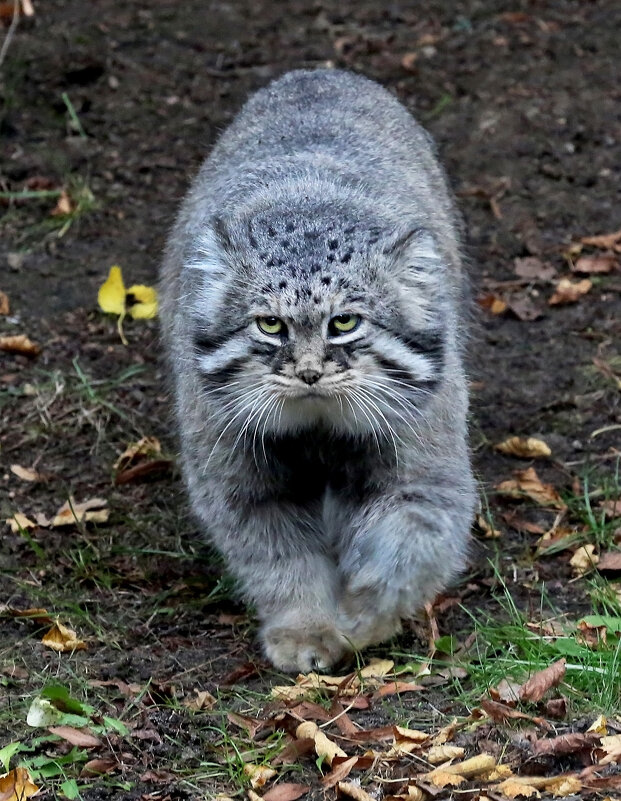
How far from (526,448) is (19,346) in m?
2.81

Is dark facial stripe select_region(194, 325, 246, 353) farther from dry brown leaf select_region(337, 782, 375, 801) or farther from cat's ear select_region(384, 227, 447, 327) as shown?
dry brown leaf select_region(337, 782, 375, 801)

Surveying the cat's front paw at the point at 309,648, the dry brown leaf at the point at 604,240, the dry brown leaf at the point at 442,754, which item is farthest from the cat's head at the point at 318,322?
the dry brown leaf at the point at 604,240

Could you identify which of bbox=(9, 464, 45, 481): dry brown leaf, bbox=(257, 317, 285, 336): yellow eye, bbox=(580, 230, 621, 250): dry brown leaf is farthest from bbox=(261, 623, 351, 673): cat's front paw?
bbox=(580, 230, 621, 250): dry brown leaf

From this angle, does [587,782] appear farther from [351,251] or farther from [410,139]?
[410,139]

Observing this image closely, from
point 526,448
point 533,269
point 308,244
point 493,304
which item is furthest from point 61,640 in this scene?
point 533,269

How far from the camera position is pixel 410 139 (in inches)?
255

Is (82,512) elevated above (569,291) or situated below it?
below

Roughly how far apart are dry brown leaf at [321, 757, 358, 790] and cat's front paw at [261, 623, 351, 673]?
953 mm

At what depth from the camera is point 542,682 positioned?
14.4 feet

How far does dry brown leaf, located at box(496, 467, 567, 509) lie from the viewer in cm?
609

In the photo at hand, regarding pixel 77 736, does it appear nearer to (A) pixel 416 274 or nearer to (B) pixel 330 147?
(A) pixel 416 274

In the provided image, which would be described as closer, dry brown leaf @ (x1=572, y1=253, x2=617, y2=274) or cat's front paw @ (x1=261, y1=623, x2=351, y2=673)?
cat's front paw @ (x1=261, y1=623, x2=351, y2=673)

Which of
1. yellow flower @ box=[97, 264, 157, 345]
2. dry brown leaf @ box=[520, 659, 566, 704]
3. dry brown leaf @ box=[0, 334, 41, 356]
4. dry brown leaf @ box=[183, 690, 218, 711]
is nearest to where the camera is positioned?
dry brown leaf @ box=[520, 659, 566, 704]

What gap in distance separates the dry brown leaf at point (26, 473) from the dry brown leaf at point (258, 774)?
251 cm
